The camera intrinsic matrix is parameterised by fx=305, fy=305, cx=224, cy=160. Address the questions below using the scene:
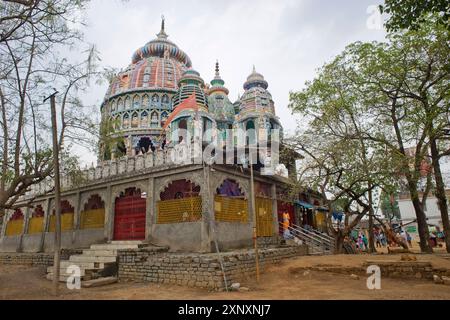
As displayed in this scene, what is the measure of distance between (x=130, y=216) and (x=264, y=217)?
7178 mm

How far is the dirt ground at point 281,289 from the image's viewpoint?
8.12 metres

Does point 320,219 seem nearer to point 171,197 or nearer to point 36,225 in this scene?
point 171,197

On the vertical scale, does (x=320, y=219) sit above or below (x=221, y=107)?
below

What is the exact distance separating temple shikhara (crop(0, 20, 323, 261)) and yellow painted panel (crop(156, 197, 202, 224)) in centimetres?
4

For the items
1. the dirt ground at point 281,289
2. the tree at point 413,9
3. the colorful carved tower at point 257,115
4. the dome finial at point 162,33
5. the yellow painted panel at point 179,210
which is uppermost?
the dome finial at point 162,33

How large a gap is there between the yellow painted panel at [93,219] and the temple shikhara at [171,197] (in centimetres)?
6

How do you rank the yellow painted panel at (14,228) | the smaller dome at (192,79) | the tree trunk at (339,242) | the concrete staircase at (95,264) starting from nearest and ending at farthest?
1. the concrete staircase at (95,264)
2. the tree trunk at (339,242)
3. the yellow painted panel at (14,228)
4. the smaller dome at (192,79)

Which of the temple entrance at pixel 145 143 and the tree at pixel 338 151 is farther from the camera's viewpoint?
the temple entrance at pixel 145 143

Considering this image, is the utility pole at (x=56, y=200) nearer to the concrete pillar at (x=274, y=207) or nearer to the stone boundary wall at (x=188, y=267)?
the stone boundary wall at (x=188, y=267)

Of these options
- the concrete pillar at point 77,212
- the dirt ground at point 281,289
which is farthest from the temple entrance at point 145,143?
the dirt ground at point 281,289

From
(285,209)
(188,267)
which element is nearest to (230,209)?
(188,267)

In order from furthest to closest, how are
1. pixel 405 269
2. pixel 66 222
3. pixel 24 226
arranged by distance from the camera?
pixel 24 226 < pixel 66 222 < pixel 405 269

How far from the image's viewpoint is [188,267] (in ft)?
33.2
